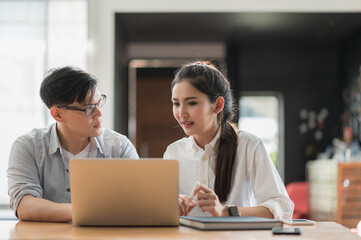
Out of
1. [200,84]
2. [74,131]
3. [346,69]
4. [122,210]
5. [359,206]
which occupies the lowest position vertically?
[359,206]

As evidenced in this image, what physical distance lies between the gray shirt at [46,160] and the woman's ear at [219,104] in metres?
0.41

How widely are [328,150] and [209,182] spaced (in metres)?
5.74

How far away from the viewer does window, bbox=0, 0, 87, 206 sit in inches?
187

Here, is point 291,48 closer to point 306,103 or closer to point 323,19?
point 306,103

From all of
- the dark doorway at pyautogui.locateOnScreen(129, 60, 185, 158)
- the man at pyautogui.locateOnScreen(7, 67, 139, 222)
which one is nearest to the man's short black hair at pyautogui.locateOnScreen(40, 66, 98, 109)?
the man at pyautogui.locateOnScreen(7, 67, 139, 222)

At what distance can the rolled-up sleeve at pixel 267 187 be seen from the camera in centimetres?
203

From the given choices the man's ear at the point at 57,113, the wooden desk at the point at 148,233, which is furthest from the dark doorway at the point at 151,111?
the wooden desk at the point at 148,233

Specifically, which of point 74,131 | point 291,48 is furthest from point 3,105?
point 291,48

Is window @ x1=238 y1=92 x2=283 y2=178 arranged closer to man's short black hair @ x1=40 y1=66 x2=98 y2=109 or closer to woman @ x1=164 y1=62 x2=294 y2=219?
woman @ x1=164 y1=62 x2=294 y2=219

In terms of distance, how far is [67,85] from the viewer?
84.0 inches

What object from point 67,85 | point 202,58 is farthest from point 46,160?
point 202,58

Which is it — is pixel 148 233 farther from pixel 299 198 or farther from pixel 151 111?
pixel 151 111

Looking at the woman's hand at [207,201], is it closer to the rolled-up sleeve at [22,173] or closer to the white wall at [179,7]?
the rolled-up sleeve at [22,173]

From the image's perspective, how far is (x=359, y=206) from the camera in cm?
513
